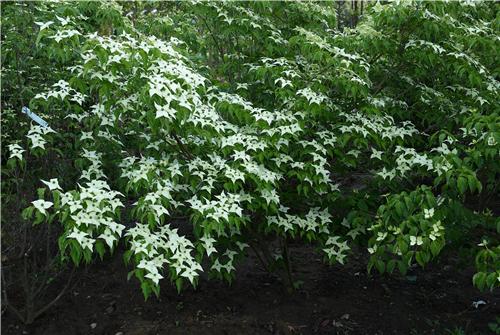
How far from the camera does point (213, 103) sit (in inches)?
125

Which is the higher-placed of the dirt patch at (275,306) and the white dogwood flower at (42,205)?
the white dogwood flower at (42,205)

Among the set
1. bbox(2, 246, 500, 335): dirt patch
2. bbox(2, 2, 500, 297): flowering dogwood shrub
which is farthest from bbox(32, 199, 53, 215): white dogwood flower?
bbox(2, 246, 500, 335): dirt patch

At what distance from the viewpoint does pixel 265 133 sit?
10.1 feet

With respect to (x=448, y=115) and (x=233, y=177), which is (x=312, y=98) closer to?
(x=233, y=177)

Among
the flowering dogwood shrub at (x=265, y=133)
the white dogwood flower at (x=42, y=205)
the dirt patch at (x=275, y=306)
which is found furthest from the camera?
the dirt patch at (x=275, y=306)

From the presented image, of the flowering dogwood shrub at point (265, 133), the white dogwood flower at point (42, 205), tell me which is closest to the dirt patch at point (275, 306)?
the flowering dogwood shrub at point (265, 133)

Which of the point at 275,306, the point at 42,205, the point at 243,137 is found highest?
the point at 243,137

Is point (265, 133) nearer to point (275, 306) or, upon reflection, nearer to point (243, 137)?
point (243, 137)

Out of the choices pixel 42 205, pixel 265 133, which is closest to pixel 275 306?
pixel 265 133

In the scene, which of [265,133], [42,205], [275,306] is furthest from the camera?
[275,306]

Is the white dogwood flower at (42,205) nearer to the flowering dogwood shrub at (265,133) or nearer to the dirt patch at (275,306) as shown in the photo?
the flowering dogwood shrub at (265,133)

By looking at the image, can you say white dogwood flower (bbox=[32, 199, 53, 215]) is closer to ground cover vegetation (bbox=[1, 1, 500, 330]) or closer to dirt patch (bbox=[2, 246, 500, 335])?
ground cover vegetation (bbox=[1, 1, 500, 330])

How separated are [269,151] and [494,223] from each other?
1456 mm

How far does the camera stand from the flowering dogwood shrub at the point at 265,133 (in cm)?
260
